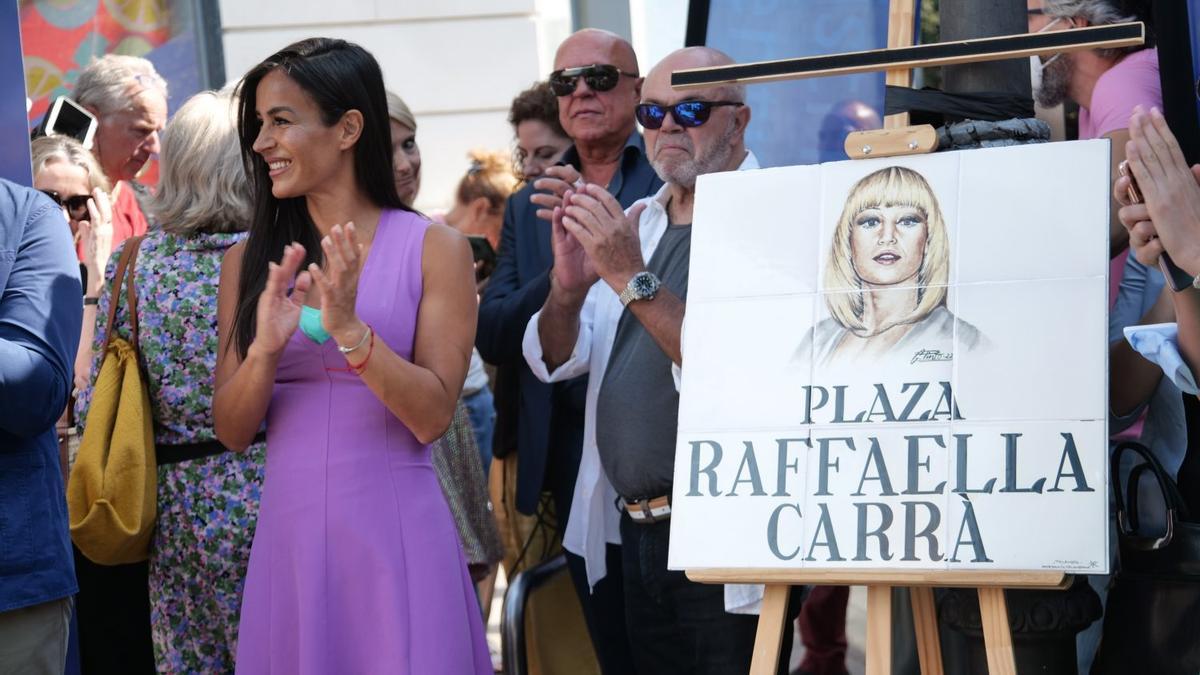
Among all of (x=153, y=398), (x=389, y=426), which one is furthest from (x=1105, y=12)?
(x=153, y=398)

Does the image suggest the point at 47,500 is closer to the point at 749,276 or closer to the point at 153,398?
the point at 153,398

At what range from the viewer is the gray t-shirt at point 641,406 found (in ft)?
12.0

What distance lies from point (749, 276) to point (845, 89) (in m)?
1.72

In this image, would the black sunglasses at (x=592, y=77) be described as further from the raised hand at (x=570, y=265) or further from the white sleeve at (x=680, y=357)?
the white sleeve at (x=680, y=357)

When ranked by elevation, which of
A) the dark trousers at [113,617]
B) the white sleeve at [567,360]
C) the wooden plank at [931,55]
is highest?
the wooden plank at [931,55]

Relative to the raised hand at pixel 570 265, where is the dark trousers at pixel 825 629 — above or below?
below

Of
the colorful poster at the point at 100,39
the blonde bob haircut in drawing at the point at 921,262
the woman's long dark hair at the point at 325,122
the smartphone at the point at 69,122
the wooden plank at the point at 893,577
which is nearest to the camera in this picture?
the wooden plank at the point at 893,577

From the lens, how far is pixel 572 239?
3.82 m

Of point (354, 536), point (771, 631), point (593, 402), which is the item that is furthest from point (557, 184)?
point (771, 631)

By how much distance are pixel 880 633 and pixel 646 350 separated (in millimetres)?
1060

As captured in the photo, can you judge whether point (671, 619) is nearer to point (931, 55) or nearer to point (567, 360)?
point (567, 360)

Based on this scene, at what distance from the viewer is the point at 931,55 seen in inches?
123

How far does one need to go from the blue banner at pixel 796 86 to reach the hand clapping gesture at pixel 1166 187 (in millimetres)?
1756

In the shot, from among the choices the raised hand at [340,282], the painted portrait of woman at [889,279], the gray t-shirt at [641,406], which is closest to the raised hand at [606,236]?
the gray t-shirt at [641,406]
